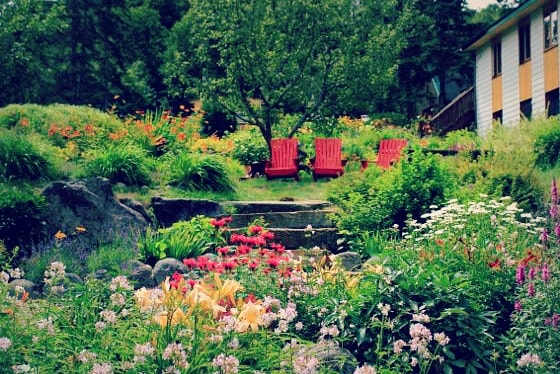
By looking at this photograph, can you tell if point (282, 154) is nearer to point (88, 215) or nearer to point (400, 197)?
point (400, 197)

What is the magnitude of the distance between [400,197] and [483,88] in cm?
1655

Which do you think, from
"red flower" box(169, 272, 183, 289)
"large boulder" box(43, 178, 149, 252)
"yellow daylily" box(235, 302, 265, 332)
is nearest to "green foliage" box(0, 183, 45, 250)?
"large boulder" box(43, 178, 149, 252)

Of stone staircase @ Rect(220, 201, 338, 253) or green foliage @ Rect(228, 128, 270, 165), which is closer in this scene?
stone staircase @ Rect(220, 201, 338, 253)

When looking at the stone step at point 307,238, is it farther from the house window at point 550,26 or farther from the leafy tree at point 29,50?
the leafy tree at point 29,50

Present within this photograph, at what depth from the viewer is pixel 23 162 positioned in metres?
10.7

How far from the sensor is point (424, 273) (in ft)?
16.5

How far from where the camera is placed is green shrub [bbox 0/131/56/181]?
1056cm

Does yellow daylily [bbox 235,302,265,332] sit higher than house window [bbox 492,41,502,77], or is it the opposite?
house window [bbox 492,41,502,77]

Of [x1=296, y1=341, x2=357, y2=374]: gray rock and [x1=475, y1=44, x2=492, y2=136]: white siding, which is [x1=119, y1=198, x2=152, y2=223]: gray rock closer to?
[x1=296, y1=341, x2=357, y2=374]: gray rock

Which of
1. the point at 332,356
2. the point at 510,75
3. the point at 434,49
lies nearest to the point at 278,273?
the point at 332,356

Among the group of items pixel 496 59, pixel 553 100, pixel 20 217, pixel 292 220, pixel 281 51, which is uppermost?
pixel 496 59

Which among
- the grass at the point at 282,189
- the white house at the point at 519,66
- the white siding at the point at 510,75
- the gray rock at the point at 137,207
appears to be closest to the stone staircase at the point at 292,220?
the grass at the point at 282,189

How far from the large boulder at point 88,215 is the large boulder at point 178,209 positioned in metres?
0.51

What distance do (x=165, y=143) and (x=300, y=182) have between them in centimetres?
269
